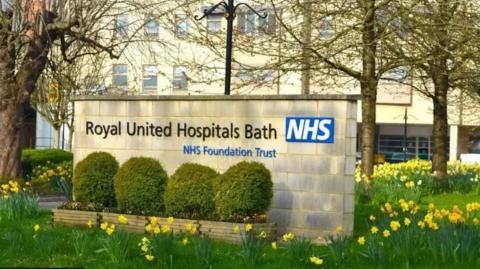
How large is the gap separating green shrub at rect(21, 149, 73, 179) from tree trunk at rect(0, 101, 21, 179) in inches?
119

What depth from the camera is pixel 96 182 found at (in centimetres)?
1210

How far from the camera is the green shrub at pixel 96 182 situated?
12.1 m

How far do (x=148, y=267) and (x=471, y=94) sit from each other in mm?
18409

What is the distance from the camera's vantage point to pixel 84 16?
18156 millimetres

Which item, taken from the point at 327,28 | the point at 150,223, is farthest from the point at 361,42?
the point at 150,223

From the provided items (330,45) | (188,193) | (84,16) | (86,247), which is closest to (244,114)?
(188,193)

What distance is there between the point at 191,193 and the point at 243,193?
853mm

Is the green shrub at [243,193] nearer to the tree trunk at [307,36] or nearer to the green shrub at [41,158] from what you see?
the tree trunk at [307,36]

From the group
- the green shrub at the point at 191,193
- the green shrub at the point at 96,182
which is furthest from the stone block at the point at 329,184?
the green shrub at the point at 96,182

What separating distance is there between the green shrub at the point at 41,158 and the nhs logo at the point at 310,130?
12170 mm

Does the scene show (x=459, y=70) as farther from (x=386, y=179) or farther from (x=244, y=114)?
(x=244, y=114)

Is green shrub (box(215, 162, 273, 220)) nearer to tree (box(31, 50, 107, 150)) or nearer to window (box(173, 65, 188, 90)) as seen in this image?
window (box(173, 65, 188, 90))

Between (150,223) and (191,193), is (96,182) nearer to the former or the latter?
(191,193)

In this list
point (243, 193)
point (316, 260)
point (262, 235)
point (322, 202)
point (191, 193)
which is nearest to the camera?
point (316, 260)
